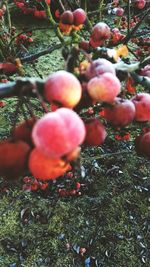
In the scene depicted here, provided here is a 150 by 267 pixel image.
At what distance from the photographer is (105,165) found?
6.79ft

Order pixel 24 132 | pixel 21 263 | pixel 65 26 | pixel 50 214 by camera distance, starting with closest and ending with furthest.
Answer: pixel 24 132, pixel 65 26, pixel 21 263, pixel 50 214

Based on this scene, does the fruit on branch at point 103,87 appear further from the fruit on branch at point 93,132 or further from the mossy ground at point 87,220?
the mossy ground at point 87,220

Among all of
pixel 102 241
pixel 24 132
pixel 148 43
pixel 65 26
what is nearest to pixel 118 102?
pixel 24 132

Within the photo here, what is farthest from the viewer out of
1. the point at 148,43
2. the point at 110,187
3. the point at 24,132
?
the point at 148,43

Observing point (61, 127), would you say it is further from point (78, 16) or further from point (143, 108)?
point (78, 16)

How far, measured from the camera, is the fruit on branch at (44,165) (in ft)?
2.08

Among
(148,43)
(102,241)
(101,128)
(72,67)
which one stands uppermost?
(72,67)

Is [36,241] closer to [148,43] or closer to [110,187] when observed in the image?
[110,187]

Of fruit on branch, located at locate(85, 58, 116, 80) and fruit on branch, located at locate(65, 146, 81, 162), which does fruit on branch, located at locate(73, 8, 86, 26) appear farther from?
fruit on branch, located at locate(65, 146, 81, 162)

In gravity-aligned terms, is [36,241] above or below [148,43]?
below

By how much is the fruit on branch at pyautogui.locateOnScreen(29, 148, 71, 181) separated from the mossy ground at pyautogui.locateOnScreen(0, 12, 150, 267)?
1.12 metres

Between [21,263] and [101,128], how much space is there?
1124 mm

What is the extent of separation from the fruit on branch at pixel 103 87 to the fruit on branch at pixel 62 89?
0.05 meters

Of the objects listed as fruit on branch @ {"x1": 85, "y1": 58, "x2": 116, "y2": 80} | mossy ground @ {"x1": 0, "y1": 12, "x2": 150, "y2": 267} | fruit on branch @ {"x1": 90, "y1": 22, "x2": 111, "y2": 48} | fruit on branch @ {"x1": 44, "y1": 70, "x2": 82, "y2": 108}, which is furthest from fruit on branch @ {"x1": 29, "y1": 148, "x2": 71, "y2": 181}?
mossy ground @ {"x1": 0, "y1": 12, "x2": 150, "y2": 267}
